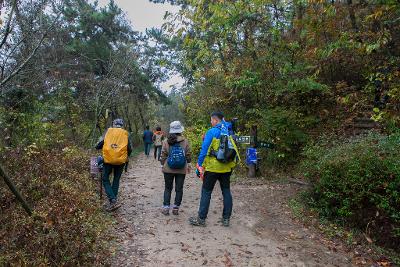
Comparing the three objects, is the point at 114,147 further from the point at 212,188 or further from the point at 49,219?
the point at 212,188

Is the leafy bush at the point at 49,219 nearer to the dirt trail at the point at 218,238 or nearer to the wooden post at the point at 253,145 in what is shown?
the dirt trail at the point at 218,238

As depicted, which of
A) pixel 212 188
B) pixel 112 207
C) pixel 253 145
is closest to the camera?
pixel 212 188

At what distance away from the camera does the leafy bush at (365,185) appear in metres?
5.84

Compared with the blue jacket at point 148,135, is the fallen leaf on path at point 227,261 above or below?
below

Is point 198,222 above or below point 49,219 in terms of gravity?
below

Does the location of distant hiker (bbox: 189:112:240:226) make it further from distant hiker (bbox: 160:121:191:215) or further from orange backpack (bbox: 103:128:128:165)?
orange backpack (bbox: 103:128:128:165)

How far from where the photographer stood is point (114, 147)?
6547 mm

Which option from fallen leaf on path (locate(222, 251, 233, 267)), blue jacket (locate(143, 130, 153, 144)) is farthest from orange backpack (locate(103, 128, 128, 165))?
blue jacket (locate(143, 130, 153, 144))

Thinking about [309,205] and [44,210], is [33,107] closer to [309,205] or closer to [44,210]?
[44,210]

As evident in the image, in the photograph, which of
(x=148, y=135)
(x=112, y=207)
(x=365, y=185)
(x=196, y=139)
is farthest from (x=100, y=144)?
(x=148, y=135)

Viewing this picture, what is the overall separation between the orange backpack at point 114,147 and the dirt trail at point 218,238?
1.13m

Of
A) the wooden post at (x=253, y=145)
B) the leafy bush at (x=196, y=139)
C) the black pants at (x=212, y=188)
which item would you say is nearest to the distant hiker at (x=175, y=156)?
the black pants at (x=212, y=188)

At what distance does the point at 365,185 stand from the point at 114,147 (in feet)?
15.5

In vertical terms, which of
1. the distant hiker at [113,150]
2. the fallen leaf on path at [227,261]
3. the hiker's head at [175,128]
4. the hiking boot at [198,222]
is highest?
the hiker's head at [175,128]
